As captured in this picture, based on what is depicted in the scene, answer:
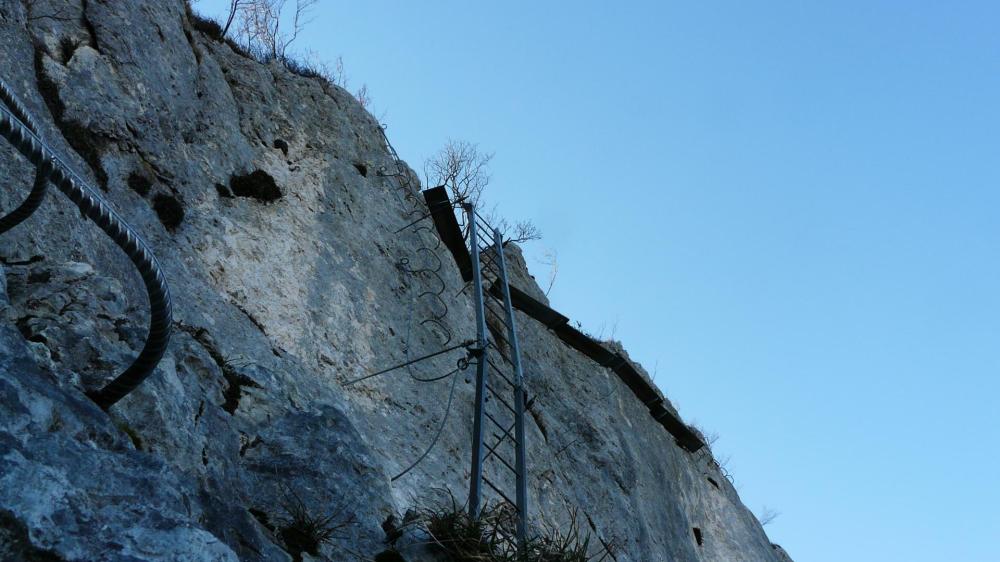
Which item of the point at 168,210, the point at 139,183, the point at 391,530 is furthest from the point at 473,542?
the point at 139,183

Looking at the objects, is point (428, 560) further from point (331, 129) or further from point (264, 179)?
point (331, 129)

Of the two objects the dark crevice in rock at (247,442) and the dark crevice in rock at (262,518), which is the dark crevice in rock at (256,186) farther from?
the dark crevice in rock at (262,518)

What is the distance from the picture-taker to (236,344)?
7914mm

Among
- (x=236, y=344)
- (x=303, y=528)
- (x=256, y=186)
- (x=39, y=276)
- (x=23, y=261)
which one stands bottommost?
(x=303, y=528)

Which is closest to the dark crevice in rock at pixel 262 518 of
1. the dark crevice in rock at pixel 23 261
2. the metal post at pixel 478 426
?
the metal post at pixel 478 426

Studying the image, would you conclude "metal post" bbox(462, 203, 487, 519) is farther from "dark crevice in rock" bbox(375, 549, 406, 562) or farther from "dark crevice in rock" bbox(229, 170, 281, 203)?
"dark crevice in rock" bbox(229, 170, 281, 203)

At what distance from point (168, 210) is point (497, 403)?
4313mm

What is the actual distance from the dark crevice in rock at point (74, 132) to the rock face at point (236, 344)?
27mm

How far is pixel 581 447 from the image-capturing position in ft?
42.2

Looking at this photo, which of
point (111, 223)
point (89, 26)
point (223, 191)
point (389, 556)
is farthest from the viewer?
point (223, 191)

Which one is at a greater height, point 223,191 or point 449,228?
point 449,228

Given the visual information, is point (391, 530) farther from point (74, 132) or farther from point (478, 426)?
point (74, 132)

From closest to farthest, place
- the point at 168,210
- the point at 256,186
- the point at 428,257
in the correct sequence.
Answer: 1. the point at 168,210
2. the point at 256,186
3. the point at 428,257

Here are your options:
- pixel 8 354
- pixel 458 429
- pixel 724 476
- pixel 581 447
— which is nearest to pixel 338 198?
pixel 458 429
